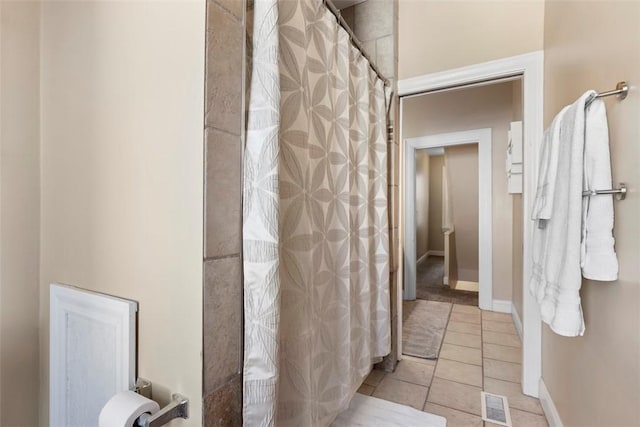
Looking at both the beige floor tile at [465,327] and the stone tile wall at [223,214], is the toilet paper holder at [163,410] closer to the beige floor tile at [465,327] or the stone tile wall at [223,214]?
the stone tile wall at [223,214]

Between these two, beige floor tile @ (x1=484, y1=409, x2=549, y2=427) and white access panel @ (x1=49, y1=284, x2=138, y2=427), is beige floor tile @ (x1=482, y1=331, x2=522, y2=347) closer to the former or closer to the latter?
beige floor tile @ (x1=484, y1=409, x2=549, y2=427)

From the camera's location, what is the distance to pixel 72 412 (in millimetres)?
952

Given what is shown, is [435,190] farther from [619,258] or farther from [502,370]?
[619,258]

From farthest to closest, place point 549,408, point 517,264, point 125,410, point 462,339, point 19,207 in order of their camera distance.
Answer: point 517,264 → point 462,339 → point 549,408 → point 19,207 → point 125,410

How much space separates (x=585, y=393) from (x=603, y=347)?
10.9 inches

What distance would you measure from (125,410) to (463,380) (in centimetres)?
192

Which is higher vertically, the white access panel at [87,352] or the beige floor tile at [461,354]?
the white access panel at [87,352]

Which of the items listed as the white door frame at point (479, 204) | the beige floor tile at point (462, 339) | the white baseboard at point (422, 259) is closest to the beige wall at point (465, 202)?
the white baseboard at point (422, 259)

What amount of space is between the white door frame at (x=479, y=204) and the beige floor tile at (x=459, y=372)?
53.7 inches

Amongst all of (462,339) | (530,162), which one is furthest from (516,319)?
(530,162)

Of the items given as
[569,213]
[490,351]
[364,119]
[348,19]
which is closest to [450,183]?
[490,351]

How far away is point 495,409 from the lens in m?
1.60

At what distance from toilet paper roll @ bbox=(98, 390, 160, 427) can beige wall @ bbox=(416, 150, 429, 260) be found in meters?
4.90

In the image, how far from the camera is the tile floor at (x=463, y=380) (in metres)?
1.58
